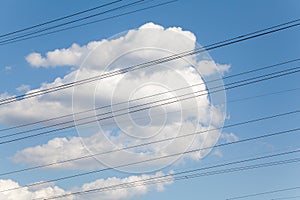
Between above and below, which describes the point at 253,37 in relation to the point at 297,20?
below

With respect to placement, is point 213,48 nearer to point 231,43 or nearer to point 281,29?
point 231,43

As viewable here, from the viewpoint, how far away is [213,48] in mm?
35906

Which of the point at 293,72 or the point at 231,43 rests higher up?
the point at 293,72

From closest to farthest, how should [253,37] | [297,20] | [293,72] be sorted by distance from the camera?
1. [253,37]
2. [297,20]
3. [293,72]

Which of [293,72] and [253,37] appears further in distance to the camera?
[293,72]

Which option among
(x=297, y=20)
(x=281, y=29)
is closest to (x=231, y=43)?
(x=281, y=29)

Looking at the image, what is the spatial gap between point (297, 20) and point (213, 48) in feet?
22.3

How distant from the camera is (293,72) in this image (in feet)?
129

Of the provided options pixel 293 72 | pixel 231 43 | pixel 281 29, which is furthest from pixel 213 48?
pixel 293 72

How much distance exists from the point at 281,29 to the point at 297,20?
233cm

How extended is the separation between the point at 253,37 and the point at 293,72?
8175 millimetres

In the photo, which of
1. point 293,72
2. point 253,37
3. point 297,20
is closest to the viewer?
point 253,37

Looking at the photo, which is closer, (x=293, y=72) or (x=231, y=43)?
(x=231, y=43)

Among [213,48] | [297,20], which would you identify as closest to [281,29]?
[297,20]
